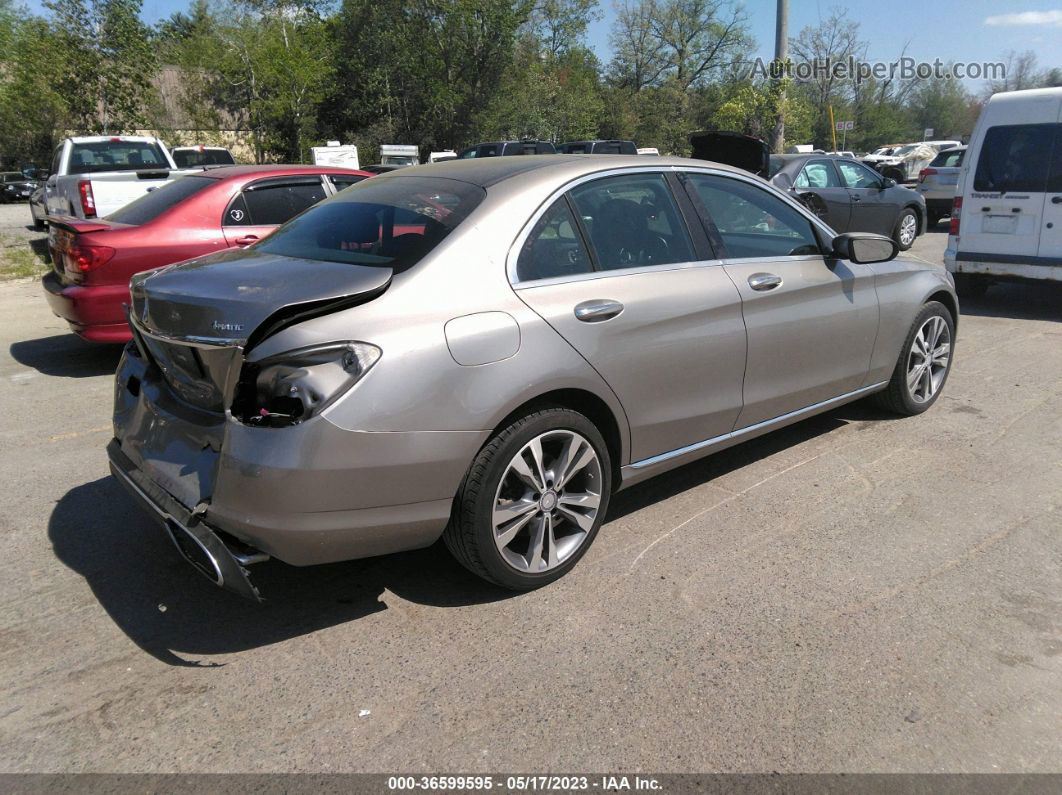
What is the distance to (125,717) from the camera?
2.71 m

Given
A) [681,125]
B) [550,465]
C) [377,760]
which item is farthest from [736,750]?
[681,125]

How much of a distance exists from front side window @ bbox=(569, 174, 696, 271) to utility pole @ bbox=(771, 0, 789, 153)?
21667mm

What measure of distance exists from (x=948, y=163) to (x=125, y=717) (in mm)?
20282

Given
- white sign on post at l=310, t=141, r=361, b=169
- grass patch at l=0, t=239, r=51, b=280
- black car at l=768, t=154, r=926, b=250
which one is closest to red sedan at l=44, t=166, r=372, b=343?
grass patch at l=0, t=239, r=51, b=280

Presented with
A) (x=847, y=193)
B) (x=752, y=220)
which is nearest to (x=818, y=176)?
(x=847, y=193)

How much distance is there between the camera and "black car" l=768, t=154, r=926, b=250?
40.7ft

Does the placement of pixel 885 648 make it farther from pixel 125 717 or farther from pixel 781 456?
pixel 125 717

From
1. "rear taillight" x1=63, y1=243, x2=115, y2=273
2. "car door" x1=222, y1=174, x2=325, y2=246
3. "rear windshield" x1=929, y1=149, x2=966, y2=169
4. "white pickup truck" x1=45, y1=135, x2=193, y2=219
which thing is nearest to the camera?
"rear taillight" x1=63, y1=243, x2=115, y2=273

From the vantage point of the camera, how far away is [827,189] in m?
12.9

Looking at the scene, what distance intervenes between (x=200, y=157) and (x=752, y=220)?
20727mm

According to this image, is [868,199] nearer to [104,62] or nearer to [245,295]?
[245,295]

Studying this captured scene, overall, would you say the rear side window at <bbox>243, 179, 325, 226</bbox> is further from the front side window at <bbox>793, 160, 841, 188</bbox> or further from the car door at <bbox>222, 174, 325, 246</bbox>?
the front side window at <bbox>793, 160, 841, 188</bbox>

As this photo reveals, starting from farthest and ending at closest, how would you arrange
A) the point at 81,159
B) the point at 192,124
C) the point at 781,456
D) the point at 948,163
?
the point at 192,124
the point at 948,163
the point at 81,159
the point at 781,456

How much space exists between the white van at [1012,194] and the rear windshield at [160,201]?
773 cm
